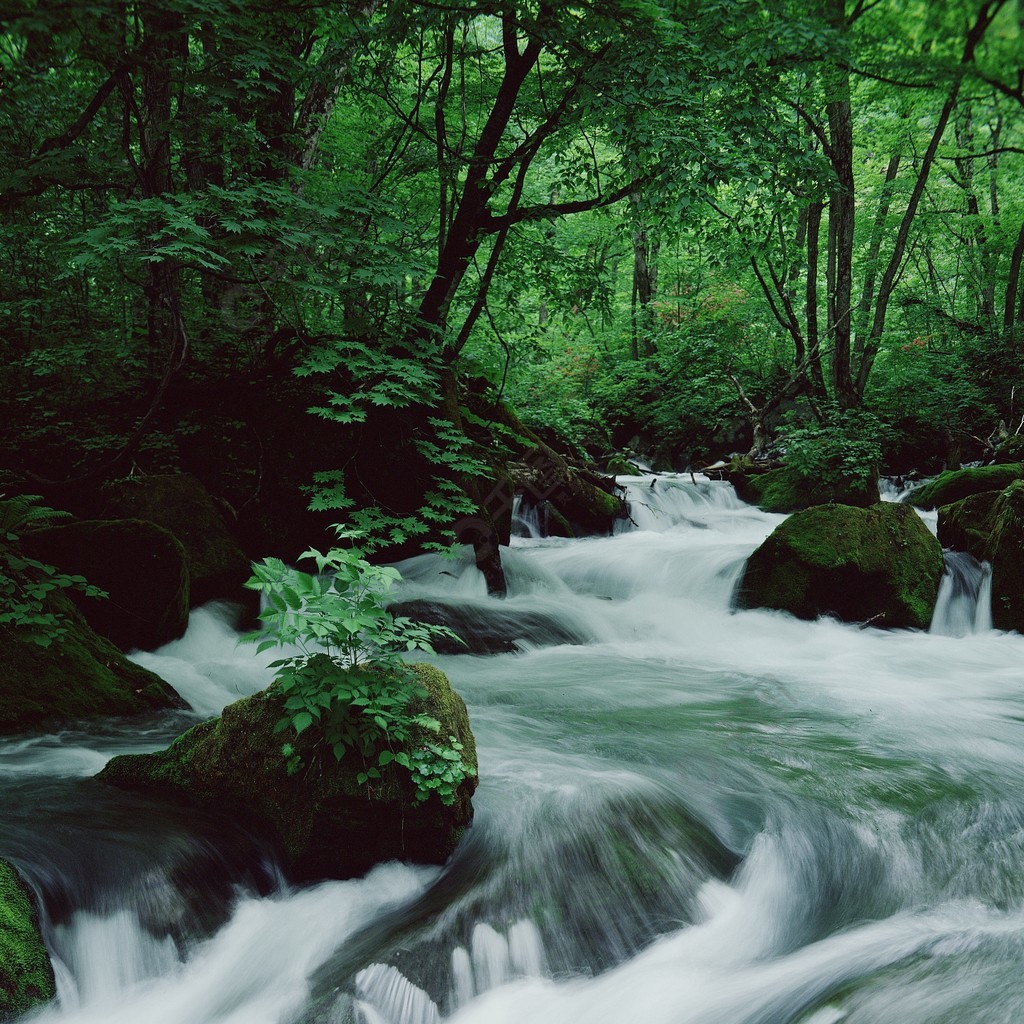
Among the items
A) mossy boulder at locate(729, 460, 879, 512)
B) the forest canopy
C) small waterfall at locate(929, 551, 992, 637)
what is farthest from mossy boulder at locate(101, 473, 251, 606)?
mossy boulder at locate(729, 460, 879, 512)

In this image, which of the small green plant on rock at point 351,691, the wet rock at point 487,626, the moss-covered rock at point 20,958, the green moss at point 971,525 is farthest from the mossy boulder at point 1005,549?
the moss-covered rock at point 20,958

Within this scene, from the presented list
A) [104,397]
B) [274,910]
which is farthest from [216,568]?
[274,910]

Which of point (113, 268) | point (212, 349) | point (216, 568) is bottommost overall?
point (216, 568)

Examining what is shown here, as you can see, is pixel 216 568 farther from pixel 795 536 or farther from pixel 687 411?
pixel 687 411

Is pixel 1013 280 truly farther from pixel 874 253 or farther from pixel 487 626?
pixel 487 626

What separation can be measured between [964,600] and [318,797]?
774 cm

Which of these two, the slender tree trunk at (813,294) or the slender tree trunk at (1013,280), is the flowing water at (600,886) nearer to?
the slender tree trunk at (813,294)

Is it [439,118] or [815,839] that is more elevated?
[439,118]

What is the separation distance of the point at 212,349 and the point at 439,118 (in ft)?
11.9

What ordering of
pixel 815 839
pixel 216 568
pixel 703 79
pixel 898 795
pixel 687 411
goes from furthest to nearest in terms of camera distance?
pixel 687 411, pixel 216 568, pixel 703 79, pixel 898 795, pixel 815 839

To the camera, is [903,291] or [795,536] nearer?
[795,536]

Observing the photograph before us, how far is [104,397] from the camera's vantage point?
8.02m

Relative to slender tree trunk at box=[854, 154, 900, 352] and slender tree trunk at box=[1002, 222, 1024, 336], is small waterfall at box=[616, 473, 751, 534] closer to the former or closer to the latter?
slender tree trunk at box=[854, 154, 900, 352]

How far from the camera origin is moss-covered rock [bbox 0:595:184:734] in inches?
170
